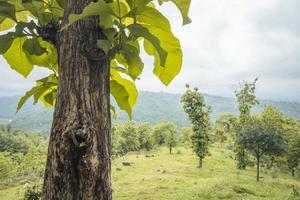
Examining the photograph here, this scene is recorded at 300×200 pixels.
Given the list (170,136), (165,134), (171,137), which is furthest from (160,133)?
(171,137)

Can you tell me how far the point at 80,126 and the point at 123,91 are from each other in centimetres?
27

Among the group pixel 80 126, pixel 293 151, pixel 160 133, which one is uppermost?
pixel 80 126

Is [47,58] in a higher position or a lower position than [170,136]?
higher

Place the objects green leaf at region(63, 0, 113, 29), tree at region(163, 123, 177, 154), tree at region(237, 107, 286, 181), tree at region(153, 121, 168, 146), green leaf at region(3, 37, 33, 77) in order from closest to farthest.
A: green leaf at region(63, 0, 113, 29)
green leaf at region(3, 37, 33, 77)
tree at region(237, 107, 286, 181)
tree at region(163, 123, 177, 154)
tree at region(153, 121, 168, 146)

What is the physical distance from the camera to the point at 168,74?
3.00 feet

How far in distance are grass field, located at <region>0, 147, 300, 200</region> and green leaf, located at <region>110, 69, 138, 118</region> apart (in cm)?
2048

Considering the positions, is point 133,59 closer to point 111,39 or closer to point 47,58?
point 111,39

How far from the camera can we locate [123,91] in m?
0.98

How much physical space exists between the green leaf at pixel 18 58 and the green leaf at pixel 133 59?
0.32 m

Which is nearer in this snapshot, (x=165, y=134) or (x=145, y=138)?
(x=165, y=134)

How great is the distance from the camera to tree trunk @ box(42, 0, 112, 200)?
0.72 metres

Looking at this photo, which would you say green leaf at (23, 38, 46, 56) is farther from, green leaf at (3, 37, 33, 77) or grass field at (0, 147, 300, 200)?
grass field at (0, 147, 300, 200)

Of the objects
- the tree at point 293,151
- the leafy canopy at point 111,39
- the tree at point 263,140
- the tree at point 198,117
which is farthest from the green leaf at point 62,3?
the tree at point 293,151

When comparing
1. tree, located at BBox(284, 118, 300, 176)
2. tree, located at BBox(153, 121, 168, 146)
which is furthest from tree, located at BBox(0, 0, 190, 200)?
tree, located at BBox(153, 121, 168, 146)
